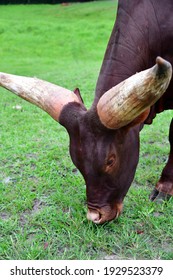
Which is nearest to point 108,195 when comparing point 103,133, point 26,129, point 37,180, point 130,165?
point 130,165

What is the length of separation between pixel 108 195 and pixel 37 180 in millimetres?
1311

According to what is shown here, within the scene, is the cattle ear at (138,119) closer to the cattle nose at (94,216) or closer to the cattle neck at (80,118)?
the cattle neck at (80,118)

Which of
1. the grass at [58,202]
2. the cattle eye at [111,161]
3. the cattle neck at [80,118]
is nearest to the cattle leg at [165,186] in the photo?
the grass at [58,202]

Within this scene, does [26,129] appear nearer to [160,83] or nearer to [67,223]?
[67,223]

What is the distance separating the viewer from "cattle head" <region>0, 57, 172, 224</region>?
8.59ft

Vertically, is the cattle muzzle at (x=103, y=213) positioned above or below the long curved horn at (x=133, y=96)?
below

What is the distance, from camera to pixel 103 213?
2.96 metres

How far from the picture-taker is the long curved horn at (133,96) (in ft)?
7.33

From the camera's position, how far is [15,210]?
11.5ft

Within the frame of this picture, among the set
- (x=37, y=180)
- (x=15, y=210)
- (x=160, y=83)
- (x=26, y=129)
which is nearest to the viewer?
(x=160, y=83)

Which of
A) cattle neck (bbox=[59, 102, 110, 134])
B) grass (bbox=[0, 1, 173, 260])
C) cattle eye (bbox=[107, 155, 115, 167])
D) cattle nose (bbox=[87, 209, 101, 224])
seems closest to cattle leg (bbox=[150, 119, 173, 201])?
grass (bbox=[0, 1, 173, 260])

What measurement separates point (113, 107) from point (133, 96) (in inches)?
7.7

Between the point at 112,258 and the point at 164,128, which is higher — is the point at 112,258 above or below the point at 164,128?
above
